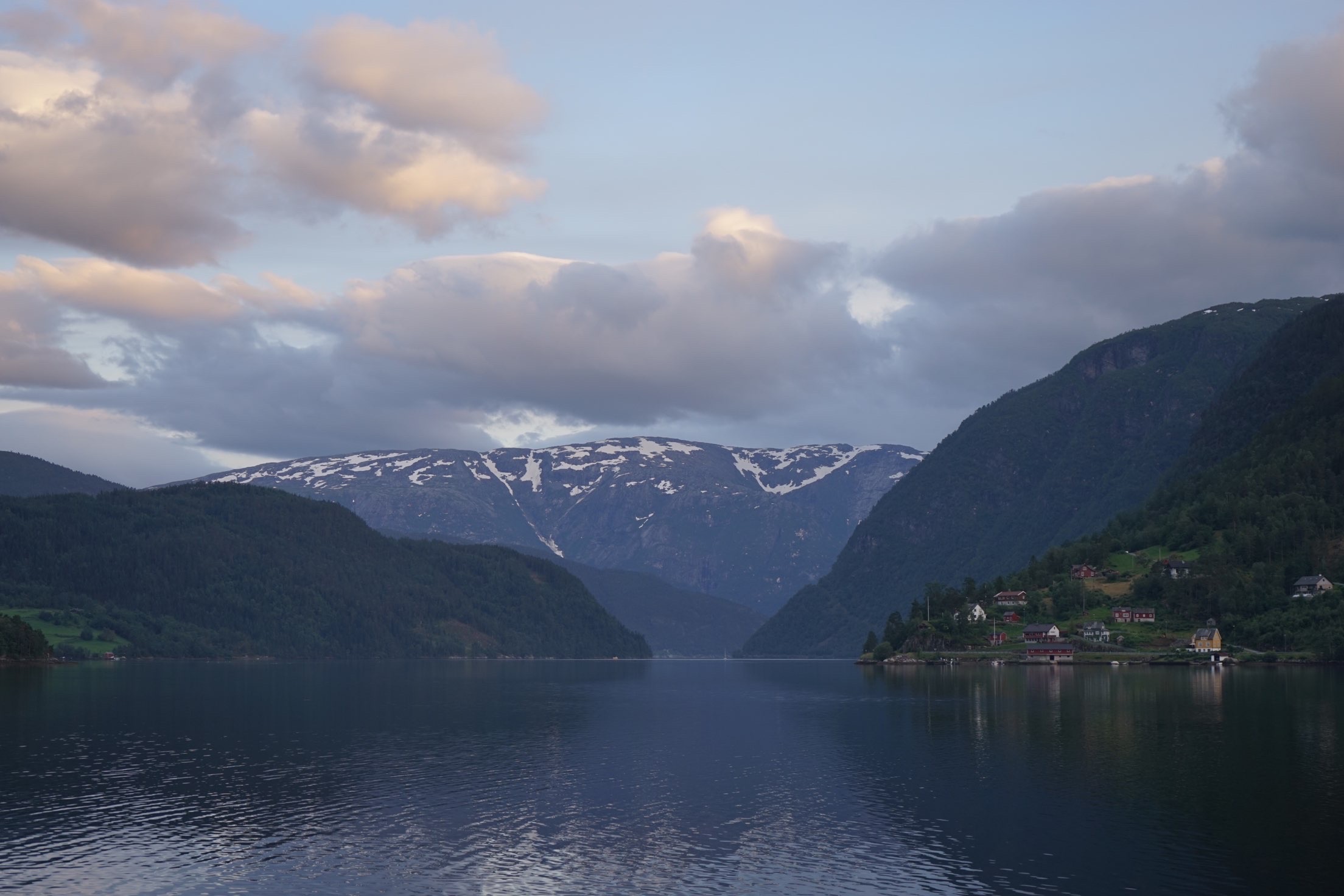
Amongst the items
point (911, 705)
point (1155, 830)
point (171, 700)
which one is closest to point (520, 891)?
point (1155, 830)

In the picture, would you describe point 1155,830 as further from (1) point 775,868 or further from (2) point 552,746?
(2) point 552,746

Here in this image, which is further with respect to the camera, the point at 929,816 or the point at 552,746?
the point at 552,746

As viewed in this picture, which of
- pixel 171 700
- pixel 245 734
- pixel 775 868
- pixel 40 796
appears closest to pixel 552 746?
pixel 245 734

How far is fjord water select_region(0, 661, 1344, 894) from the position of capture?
60.7 metres

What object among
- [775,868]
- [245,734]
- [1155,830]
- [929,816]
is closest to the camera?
[775,868]

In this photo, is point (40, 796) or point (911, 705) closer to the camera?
point (40, 796)

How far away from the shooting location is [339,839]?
229ft

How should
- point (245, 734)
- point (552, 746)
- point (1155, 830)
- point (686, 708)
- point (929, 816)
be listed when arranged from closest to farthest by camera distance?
point (1155, 830) < point (929, 816) < point (552, 746) < point (245, 734) < point (686, 708)

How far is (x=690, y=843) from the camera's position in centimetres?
6919

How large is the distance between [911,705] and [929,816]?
88.0 metres

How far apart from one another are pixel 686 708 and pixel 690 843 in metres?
107

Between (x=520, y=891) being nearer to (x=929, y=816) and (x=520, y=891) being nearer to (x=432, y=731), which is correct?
(x=929, y=816)

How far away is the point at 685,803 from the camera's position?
82.4 m

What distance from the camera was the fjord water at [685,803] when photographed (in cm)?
6066
